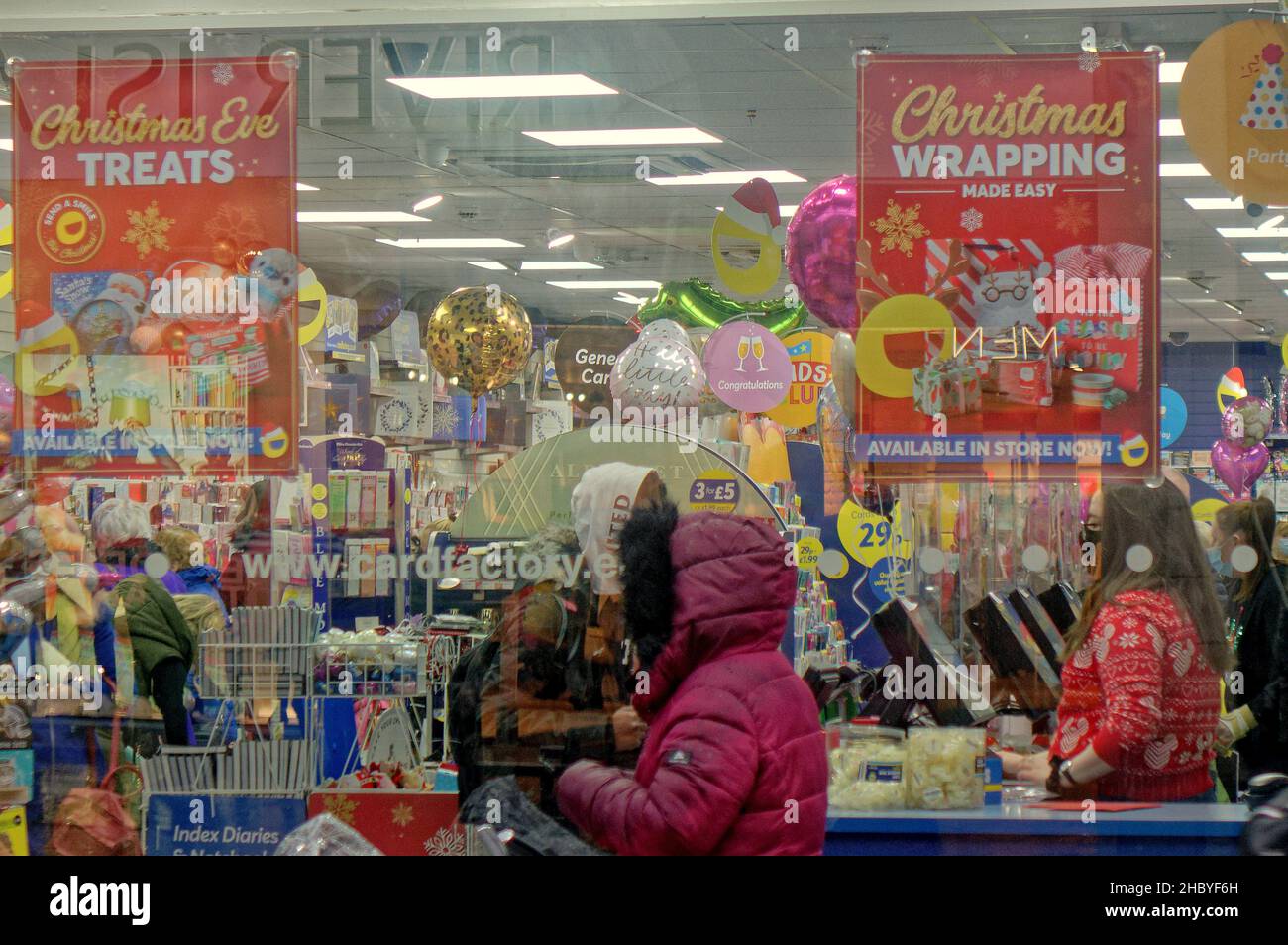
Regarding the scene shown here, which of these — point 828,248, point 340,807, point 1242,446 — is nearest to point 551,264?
point 828,248

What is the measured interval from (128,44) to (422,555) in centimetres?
148

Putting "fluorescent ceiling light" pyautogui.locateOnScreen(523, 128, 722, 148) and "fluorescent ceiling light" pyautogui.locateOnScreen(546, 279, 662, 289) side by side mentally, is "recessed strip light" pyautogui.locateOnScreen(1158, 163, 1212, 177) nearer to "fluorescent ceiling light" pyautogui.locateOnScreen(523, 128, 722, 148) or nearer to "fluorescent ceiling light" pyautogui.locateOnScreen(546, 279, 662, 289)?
"fluorescent ceiling light" pyautogui.locateOnScreen(523, 128, 722, 148)

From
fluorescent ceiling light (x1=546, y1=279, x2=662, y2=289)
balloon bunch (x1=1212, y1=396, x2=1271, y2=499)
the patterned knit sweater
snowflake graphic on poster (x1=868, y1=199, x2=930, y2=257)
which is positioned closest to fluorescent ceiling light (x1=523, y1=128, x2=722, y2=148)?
fluorescent ceiling light (x1=546, y1=279, x2=662, y2=289)

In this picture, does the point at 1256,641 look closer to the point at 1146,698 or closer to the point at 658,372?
the point at 1146,698

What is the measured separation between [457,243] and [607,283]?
1.28 feet

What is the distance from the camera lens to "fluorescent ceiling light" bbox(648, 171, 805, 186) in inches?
132

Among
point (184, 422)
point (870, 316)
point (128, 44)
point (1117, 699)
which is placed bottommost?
point (1117, 699)

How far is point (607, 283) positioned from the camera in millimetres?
3490

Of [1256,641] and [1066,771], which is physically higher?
[1256,641]

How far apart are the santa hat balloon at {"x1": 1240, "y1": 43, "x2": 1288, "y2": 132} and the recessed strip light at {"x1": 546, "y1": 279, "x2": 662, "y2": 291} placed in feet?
4.82

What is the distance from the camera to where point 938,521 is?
130 inches
